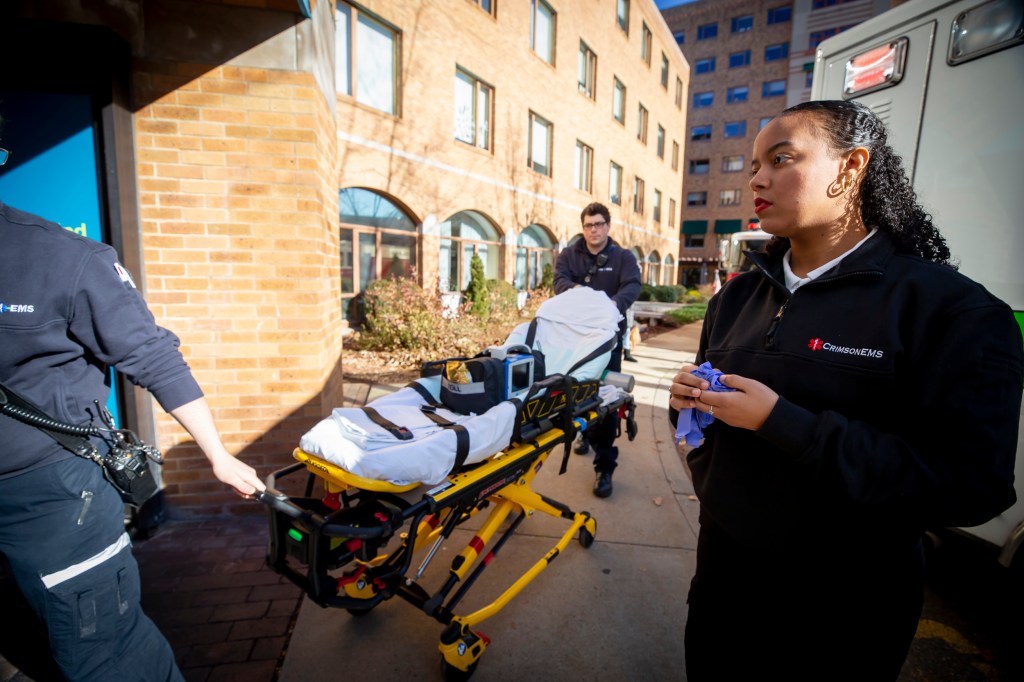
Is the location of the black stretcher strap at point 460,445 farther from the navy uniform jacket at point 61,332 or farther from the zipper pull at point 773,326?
the zipper pull at point 773,326

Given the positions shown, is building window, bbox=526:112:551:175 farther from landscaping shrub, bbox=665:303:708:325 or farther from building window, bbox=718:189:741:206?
building window, bbox=718:189:741:206

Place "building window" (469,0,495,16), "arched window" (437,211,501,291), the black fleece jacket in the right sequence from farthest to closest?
"arched window" (437,211,501,291), "building window" (469,0,495,16), the black fleece jacket

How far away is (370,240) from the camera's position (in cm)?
1134

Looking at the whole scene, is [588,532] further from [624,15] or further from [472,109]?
[624,15]

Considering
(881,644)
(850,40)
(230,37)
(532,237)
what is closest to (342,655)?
(881,644)

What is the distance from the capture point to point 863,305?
116 centimetres

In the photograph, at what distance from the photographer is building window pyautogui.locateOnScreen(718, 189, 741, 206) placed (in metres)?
36.5

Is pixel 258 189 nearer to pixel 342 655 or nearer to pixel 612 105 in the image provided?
pixel 342 655

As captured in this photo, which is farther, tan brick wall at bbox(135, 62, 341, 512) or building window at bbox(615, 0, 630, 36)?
building window at bbox(615, 0, 630, 36)

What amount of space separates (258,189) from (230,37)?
92 cm

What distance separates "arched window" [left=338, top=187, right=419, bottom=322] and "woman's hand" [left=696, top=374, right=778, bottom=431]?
10.7m

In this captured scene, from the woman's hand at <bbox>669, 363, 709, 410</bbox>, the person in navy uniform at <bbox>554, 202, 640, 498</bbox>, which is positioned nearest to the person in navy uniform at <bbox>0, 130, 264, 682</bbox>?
the woman's hand at <bbox>669, 363, 709, 410</bbox>

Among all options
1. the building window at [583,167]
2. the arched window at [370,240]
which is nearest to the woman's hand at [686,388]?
the arched window at [370,240]

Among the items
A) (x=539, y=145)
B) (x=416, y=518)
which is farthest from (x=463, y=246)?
(x=416, y=518)
